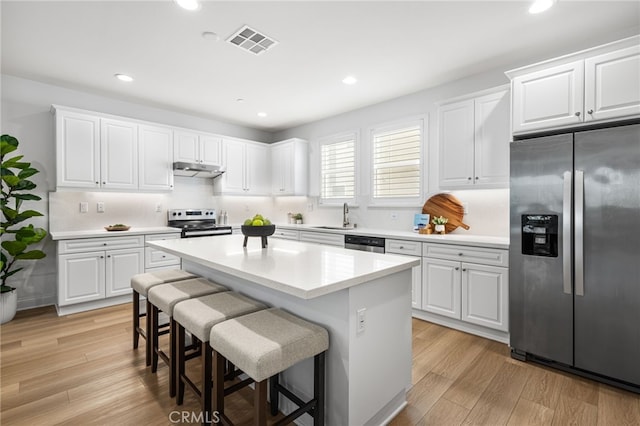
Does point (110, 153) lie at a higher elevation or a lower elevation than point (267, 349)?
higher

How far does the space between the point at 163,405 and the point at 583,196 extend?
323 cm

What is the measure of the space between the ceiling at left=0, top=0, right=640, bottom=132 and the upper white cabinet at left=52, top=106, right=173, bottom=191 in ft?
1.53

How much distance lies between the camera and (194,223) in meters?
4.83

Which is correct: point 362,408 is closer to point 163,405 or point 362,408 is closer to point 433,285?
point 163,405

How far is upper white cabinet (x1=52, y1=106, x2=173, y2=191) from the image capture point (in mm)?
3619

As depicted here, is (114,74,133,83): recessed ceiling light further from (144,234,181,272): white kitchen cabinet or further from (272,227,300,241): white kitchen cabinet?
(272,227,300,241): white kitchen cabinet

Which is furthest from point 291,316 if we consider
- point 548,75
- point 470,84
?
point 470,84

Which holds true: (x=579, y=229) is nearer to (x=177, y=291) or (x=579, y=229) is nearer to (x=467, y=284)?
(x=467, y=284)

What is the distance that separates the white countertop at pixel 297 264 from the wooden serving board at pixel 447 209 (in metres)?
1.90

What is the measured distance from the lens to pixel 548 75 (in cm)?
246

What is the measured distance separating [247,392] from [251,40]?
2.87 metres

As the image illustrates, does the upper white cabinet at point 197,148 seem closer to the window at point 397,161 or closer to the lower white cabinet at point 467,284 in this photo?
the window at point 397,161

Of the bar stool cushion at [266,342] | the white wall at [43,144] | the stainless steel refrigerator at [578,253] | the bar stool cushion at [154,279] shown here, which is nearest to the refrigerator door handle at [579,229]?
the stainless steel refrigerator at [578,253]

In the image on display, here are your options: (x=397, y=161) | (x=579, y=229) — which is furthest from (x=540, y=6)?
(x=397, y=161)
